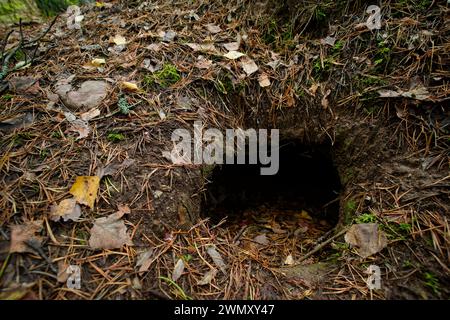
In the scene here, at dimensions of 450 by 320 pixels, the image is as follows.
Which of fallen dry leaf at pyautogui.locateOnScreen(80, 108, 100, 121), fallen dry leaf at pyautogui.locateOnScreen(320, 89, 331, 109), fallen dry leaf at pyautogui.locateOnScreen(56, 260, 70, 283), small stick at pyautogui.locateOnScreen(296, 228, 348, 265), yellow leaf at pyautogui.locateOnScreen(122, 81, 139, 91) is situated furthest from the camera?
fallen dry leaf at pyautogui.locateOnScreen(320, 89, 331, 109)

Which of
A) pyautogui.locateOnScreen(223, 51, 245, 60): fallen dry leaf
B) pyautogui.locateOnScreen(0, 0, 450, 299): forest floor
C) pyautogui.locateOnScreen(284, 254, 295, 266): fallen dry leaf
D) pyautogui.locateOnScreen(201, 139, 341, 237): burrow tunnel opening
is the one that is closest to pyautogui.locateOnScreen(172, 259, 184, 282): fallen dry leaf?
pyautogui.locateOnScreen(0, 0, 450, 299): forest floor

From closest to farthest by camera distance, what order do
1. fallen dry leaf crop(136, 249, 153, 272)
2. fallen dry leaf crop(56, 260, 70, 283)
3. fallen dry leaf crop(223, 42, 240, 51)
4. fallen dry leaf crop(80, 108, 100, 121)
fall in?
fallen dry leaf crop(56, 260, 70, 283) < fallen dry leaf crop(136, 249, 153, 272) < fallen dry leaf crop(80, 108, 100, 121) < fallen dry leaf crop(223, 42, 240, 51)

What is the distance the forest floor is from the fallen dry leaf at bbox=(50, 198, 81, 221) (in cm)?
1

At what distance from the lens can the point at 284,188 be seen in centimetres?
297

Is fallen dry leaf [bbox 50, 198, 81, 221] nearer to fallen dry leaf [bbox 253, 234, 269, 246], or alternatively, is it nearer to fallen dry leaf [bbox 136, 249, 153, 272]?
fallen dry leaf [bbox 136, 249, 153, 272]

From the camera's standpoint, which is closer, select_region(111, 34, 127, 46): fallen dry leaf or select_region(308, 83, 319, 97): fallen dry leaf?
select_region(308, 83, 319, 97): fallen dry leaf

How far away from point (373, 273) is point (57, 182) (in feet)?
5.94

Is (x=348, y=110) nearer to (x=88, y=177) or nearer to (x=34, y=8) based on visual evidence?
(x=88, y=177)

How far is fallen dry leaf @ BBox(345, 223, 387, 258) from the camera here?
158cm

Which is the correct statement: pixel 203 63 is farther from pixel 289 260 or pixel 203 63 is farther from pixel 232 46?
pixel 289 260

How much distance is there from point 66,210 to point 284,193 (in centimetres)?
204

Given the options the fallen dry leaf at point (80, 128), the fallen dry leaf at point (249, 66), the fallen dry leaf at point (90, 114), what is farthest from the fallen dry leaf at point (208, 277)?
the fallen dry leaf at point (249, 66)

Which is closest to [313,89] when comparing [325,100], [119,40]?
[325,100]

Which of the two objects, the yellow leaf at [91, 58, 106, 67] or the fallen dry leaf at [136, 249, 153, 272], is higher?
the yellow leaf at [91, 58, 106, 67]
